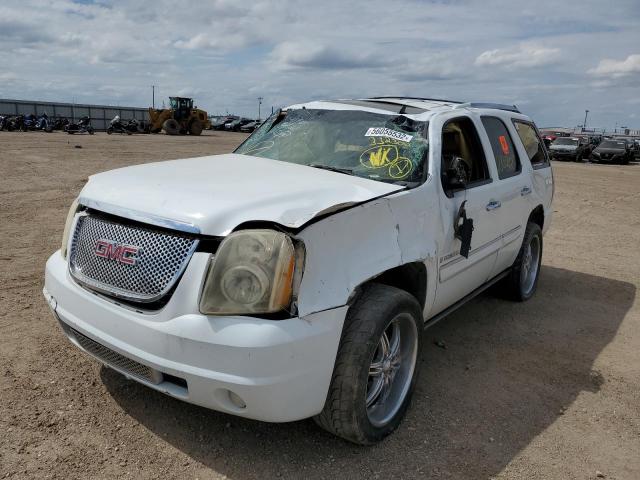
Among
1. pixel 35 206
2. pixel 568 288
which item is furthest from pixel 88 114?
pixel 568 288

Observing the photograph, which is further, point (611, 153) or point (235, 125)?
point (235, 125)

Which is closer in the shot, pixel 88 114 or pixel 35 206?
pixel 35 206

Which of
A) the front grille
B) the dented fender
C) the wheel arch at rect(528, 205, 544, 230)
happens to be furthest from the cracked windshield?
the wheel arch at rect(528, 205, 544, 230)

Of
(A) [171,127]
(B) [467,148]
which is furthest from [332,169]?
(A) [171,127]

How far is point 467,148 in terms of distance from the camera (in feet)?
14.2

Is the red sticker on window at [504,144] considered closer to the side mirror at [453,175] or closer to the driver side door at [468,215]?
the driver side door at [468,215]

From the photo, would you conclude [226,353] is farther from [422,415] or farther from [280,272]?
[422,415]

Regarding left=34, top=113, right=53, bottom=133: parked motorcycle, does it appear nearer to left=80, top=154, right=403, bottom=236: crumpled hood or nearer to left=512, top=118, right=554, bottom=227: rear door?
left=512, top=118, right=554, bottom=227: rear door

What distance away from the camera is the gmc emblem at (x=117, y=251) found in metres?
2.61

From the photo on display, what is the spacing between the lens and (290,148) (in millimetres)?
4086

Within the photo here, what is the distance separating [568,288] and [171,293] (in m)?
5.03

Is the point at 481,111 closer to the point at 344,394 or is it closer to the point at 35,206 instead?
the point at 344,394

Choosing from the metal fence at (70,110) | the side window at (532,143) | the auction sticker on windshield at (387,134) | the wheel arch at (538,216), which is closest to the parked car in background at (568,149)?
the side window at (532,143)

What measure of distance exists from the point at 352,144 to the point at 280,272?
1696 mm
